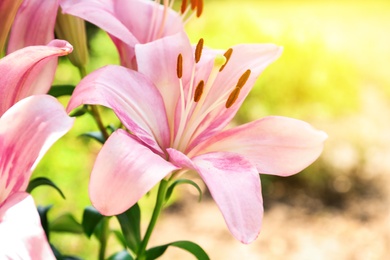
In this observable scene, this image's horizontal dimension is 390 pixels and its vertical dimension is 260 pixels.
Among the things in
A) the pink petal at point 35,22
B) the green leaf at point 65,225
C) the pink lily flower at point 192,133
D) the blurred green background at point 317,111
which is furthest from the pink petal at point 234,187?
the blurred green background at point 317,111

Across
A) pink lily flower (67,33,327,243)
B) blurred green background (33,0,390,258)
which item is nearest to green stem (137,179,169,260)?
pink lily flower (67,33,327,243)

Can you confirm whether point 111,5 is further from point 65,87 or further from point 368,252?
point 368,252

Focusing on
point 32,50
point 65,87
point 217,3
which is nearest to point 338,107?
point 217,3

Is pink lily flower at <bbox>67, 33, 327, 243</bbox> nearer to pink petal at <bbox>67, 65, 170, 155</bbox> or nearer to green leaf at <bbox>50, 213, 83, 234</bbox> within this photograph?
pink petal at <bbox>67, 65, 170, 155</bbox>

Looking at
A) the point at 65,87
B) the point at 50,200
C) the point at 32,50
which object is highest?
the point at 32,50

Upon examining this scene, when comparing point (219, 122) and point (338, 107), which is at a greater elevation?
point (219, 122)

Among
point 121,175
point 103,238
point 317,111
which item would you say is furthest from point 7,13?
point 317,111
